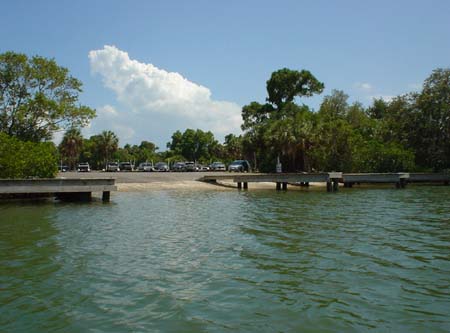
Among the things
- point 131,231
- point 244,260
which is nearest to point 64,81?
point 131,231

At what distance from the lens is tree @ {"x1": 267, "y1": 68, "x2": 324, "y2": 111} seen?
255ft

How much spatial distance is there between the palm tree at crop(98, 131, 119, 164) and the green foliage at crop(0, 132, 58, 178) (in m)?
69.2

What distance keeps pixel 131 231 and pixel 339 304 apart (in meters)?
9.55

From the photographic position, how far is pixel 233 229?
1605 cm

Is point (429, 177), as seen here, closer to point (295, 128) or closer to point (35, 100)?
point (295, 128)

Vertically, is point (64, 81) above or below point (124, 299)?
above

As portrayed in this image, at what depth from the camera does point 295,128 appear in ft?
178

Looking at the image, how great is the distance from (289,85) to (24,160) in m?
55.8

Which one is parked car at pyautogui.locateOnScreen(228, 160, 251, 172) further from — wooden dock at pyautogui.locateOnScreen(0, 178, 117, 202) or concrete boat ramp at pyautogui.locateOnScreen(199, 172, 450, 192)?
wooden dock at pyautogui.locateOnScreen(0, 178, 117, 202)

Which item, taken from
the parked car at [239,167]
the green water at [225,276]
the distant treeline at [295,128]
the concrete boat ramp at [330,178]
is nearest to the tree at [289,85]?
the distant treeline at [295,128]

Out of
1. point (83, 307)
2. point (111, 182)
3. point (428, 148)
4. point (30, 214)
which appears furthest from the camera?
point (428, 148)

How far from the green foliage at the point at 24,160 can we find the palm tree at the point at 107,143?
69.2m

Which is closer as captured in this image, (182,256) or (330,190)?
(182,256)

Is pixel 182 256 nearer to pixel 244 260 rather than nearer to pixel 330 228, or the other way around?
pixel 244 260
